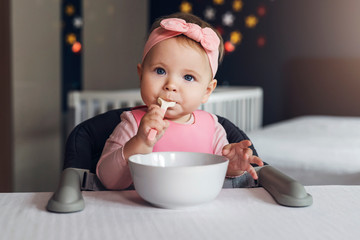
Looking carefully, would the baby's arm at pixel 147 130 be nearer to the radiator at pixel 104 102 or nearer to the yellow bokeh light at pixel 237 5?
the radiator at pixel 104 102

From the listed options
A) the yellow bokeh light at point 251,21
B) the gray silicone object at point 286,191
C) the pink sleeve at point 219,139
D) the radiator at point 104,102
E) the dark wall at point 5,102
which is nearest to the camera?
the gray silicone object at point 286,191

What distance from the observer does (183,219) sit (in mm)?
566

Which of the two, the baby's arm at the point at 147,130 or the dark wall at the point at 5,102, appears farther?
the dark wall at the point at 5,102

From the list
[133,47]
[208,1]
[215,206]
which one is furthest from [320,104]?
[215,206]

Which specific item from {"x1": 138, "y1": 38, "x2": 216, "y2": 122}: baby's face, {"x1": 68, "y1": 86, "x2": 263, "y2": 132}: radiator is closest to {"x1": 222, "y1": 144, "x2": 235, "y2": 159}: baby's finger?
{"x1": 138, "y1": 38, "x2": 216, "y2": 122}: baby's face

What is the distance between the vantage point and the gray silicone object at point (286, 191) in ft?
2.06

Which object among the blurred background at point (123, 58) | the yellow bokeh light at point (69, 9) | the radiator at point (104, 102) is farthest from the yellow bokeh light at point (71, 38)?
the radiator at point (104, 102)

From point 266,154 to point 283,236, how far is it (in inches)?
54.2

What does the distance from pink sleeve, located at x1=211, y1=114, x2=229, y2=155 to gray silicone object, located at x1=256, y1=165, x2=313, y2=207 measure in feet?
0.63

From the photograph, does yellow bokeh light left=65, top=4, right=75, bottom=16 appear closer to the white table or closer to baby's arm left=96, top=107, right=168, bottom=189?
baby's arm left=96, top=107, right=168, bottom=189

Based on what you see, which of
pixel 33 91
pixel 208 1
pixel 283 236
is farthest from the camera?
pixel 208 1

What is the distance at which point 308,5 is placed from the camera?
11.9 feet

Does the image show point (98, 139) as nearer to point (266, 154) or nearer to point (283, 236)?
point (283, 236)

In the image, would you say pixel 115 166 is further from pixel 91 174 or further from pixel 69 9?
pixel 69 9
